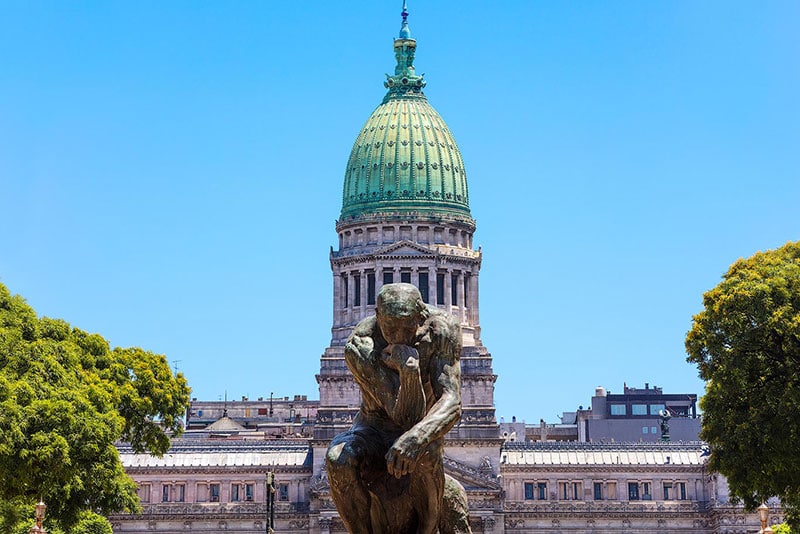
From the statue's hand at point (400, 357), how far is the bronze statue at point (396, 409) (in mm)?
16

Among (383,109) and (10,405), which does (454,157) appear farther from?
(10,405)

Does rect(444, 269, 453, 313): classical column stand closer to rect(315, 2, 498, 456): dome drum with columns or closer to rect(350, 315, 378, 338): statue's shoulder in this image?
rect(315, 2, 498, 456): dome drum with columns

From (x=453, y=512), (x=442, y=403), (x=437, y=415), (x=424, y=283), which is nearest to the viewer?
(x=437, y=415)

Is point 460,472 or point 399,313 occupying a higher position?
point 460,472

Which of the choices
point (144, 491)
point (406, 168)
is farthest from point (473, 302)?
point (144, 491)

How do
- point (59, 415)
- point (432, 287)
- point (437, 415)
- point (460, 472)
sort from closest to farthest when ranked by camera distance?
point (437, 415)
point (59, 415)
point (460, 472)
point (432, 287)

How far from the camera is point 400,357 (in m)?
26.2

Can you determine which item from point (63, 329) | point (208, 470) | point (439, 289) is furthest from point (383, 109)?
point (63, 329)

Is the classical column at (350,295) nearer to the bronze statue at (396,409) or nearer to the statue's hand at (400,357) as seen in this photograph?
the bronze statue at (396,409)

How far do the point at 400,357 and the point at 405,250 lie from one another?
150550mm

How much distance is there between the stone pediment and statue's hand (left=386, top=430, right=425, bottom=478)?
151m

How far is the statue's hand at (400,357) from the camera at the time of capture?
85.6ft

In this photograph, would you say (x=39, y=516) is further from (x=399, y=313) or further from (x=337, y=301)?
(x=337, y=301)

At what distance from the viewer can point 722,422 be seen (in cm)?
7338
